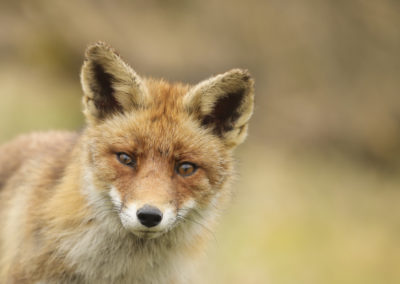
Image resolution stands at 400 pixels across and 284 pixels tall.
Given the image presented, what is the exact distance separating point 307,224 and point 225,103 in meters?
6.02

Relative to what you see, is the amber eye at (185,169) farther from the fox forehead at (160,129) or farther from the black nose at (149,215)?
the black nose at (149,215)

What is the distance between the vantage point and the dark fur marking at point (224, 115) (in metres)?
4.98

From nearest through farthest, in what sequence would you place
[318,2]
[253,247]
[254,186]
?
[253,247] → [254,186] → [318,2]

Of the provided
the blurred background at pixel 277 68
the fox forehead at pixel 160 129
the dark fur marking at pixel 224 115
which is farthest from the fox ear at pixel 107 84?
the blurred background at pixel 277 68

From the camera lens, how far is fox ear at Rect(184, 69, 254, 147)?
15.5ft

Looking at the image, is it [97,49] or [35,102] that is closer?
[97,49]

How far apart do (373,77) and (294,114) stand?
1938mm

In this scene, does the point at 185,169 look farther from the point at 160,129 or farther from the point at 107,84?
the point at 107,84

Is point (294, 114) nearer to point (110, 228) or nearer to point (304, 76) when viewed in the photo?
point (304, 76)

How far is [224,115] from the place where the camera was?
5.11 m

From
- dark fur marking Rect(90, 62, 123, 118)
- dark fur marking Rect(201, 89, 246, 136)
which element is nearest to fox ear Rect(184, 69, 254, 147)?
dark fur marking Rect(201, 89, 246, 136)

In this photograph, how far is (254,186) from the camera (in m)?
10.9

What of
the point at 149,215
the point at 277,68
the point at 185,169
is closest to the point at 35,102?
the point at 277,68

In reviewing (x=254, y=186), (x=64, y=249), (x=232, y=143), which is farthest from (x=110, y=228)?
(x=254, y=186)
